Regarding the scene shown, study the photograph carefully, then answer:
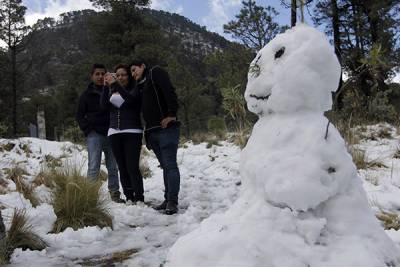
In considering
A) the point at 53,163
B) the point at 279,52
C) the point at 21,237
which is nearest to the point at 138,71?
the point at 21,237

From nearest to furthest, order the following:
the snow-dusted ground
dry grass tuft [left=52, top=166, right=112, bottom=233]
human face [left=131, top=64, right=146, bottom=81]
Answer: the snow-dusted ground
dry grass tuft [left=52, top=166, right=112, bottom=233]
human face [left=131, top=64, right=146, bottom=81]

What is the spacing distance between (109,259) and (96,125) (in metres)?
2.37

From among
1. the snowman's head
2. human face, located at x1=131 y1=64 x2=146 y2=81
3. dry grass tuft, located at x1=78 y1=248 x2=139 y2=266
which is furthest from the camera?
human face, located at x1=131 y1=64 x2=146 y2=81

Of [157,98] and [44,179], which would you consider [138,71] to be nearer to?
[157,98]

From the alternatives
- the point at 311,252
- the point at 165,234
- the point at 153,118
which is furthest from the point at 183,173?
the point at 311,252

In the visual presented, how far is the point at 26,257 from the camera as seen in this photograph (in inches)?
93.9

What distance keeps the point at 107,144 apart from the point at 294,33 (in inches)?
127

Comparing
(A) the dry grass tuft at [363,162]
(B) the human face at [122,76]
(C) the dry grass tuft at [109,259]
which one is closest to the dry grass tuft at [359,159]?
(A) the dry grass tuft at [363,162]

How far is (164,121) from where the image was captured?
12.6ft

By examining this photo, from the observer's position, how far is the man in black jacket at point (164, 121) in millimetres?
3881

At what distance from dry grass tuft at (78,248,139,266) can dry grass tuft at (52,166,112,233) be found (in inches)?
25.6

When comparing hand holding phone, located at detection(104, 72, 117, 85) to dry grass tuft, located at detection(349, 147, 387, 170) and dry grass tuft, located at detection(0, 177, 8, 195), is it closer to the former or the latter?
dry grass tuft, located at detection(0, 177, 8, 195)

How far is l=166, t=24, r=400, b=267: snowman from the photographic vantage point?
1.49 meters

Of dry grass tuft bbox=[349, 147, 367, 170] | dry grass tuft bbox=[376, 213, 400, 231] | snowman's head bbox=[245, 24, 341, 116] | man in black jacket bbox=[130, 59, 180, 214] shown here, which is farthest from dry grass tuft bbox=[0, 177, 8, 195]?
dry grass tuft bbox=[349, 147, 367, 170]
